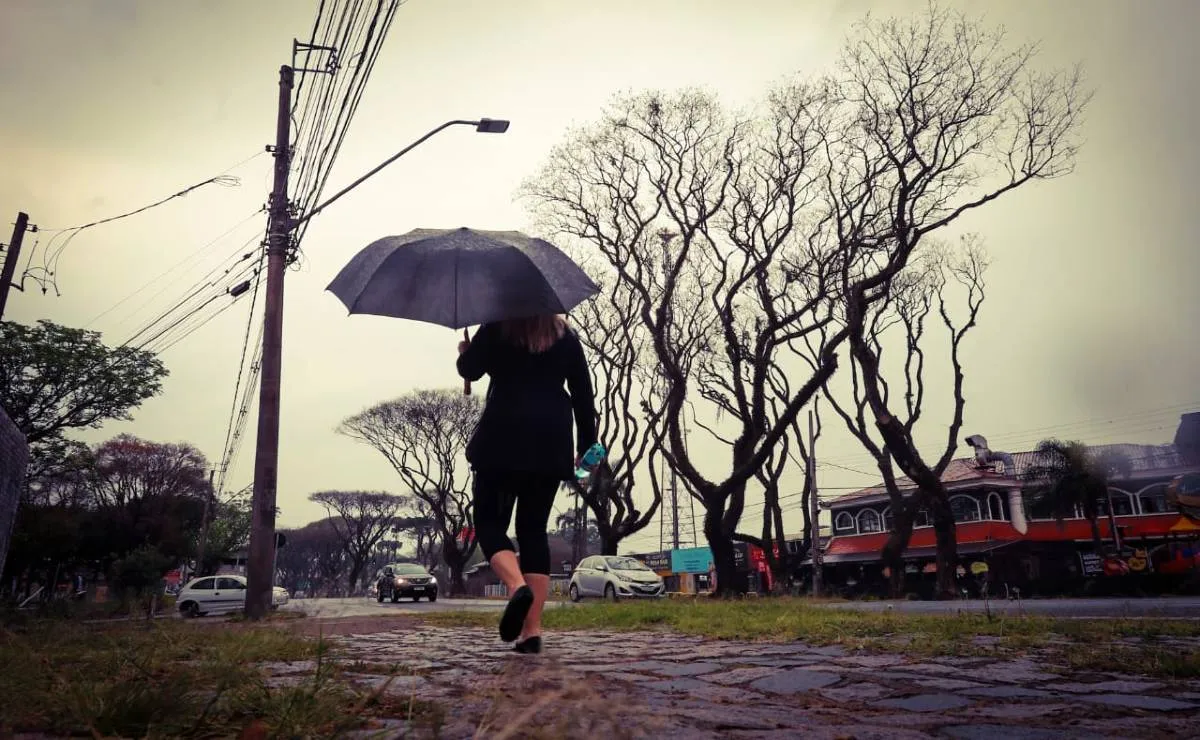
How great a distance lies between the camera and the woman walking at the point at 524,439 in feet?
11.9

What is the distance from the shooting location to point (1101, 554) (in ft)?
87.9

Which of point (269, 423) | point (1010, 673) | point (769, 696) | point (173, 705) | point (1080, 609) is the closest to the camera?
point (173, 705)

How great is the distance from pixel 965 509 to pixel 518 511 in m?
33.8

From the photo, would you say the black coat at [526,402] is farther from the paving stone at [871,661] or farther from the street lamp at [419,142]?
the street lamp at [419,142]

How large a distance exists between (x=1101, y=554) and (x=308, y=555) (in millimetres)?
62636

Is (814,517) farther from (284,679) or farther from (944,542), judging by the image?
(284,679)

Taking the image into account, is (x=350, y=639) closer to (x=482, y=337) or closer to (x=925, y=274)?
(x=482, y=337)

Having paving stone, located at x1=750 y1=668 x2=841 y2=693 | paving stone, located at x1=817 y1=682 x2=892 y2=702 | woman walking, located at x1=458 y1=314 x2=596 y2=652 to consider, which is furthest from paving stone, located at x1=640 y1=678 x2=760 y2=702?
woman walking, located at x1=458 y1=314 x2=596 y2=652

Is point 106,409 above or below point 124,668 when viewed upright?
above

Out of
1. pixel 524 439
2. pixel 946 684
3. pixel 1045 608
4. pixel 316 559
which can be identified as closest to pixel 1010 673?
pixel 946 684

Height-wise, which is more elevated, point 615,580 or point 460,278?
point 460,278

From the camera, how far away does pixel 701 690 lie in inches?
100.0

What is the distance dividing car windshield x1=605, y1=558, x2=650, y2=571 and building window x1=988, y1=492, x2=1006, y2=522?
1998 centimetres

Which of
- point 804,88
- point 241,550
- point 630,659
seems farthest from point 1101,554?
point 241,550
